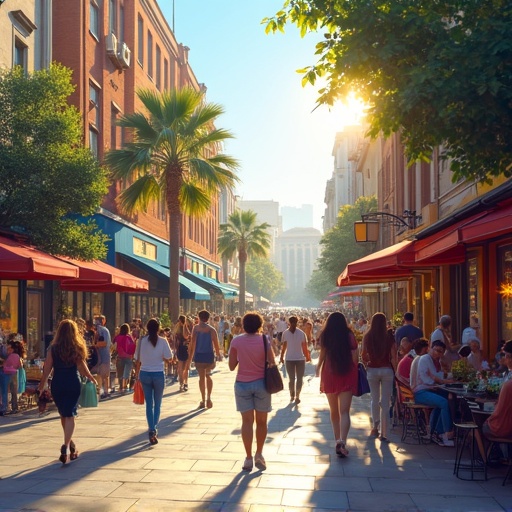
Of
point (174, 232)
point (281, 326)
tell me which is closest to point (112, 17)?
point (174, 232)

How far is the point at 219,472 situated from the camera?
27.5 ft

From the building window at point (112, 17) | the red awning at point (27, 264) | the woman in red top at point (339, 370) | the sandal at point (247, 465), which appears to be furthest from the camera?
the building window at point (112, 17)

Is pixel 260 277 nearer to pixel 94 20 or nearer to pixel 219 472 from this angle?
pixel 94 20

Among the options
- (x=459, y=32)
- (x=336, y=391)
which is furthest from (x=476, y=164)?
(x=336, y=391)

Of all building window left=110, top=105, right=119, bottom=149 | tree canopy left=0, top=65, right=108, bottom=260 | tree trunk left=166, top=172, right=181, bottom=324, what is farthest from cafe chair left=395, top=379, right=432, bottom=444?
building window left=110, top=105, right=119, bottom=149

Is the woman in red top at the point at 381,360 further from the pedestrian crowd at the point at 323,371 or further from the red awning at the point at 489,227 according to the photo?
the red awning at the point at 489,227

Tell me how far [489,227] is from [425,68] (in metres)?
2.70

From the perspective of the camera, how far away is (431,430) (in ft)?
34.3

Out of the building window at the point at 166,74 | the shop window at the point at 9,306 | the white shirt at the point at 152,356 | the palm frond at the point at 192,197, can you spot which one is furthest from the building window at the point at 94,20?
the white shirt at the point at 152,356

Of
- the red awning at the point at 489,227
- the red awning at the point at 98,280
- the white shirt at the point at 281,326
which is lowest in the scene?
the white shirt at the point at 281,326

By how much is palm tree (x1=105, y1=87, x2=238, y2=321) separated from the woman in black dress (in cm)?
1537

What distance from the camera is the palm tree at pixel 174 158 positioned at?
2456 cm

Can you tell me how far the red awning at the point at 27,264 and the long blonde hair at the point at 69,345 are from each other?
4.55 meters

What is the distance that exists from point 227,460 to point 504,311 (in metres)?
8.26
